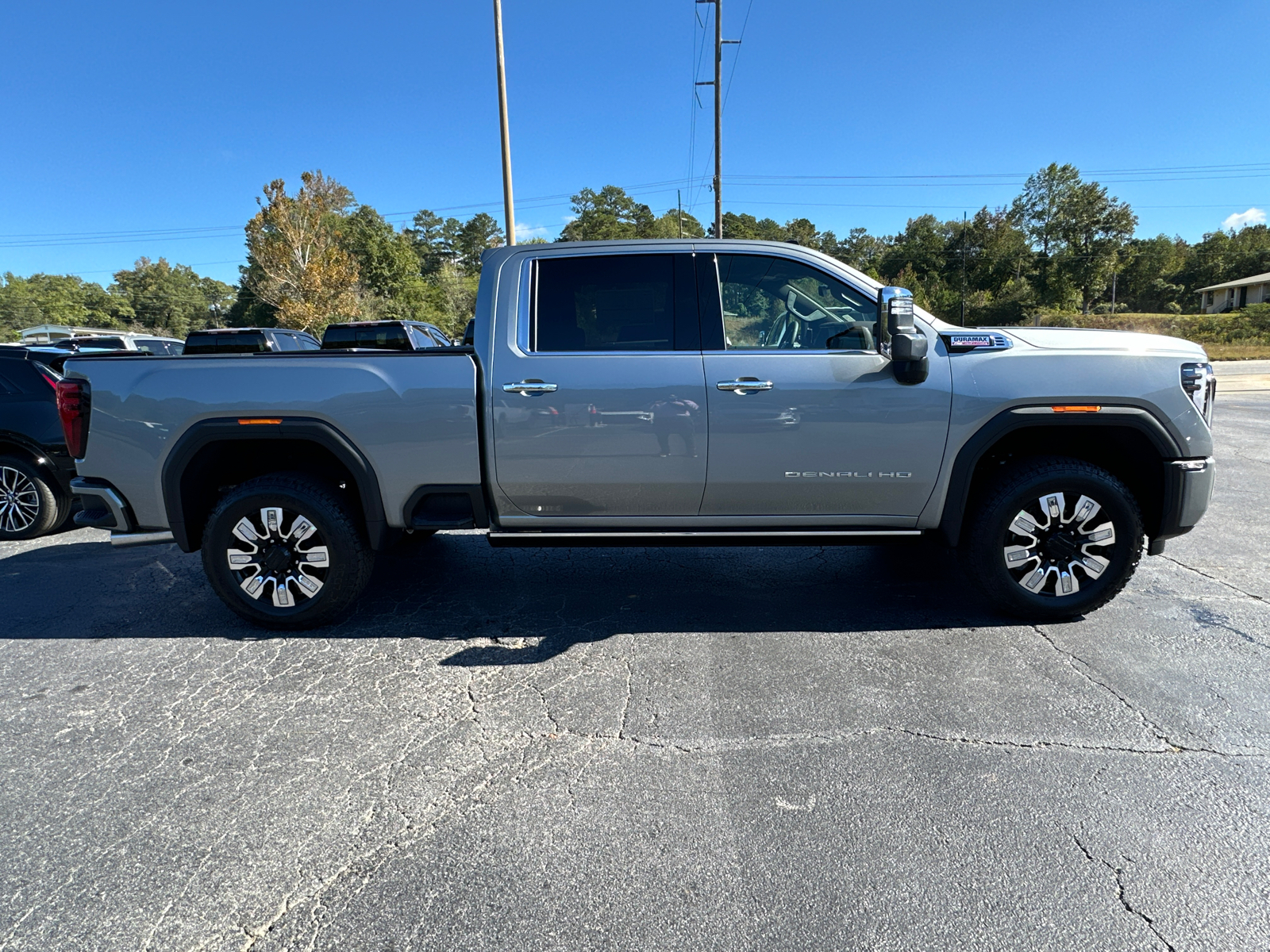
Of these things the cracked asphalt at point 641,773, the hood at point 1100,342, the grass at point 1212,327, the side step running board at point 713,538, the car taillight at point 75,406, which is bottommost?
the cracked asphalt at point 641,773

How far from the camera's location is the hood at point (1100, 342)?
3.73m

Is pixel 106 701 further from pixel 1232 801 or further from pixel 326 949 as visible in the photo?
pixel 1232 801

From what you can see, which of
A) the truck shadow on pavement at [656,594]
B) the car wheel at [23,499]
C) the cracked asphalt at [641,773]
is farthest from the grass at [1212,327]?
the car wheel at [23,499]

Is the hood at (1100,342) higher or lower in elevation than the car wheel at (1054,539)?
higher

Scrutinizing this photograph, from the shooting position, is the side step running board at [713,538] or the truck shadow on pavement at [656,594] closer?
the side step running board at [713,538]

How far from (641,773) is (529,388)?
196cm

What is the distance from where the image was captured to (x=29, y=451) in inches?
243

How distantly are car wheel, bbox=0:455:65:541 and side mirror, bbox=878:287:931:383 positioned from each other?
6918 millimetres

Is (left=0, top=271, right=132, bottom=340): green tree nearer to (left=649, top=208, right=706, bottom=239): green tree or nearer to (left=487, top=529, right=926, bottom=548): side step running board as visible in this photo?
(left=649, top=208, right=706, bottom=239): green tree

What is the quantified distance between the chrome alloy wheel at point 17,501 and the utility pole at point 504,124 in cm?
1104

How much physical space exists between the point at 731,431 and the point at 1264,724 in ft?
8.42

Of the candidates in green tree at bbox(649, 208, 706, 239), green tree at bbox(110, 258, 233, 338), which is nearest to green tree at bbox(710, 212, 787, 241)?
green tree at bbox(649, 208, 706, 239)

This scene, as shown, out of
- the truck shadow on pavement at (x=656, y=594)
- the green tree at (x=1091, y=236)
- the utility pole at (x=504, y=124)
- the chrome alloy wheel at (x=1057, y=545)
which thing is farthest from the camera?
the green tree at (x=1091, y=236)

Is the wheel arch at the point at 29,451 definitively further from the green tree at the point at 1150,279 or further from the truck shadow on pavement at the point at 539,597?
the green tree at the point at 1150,279
